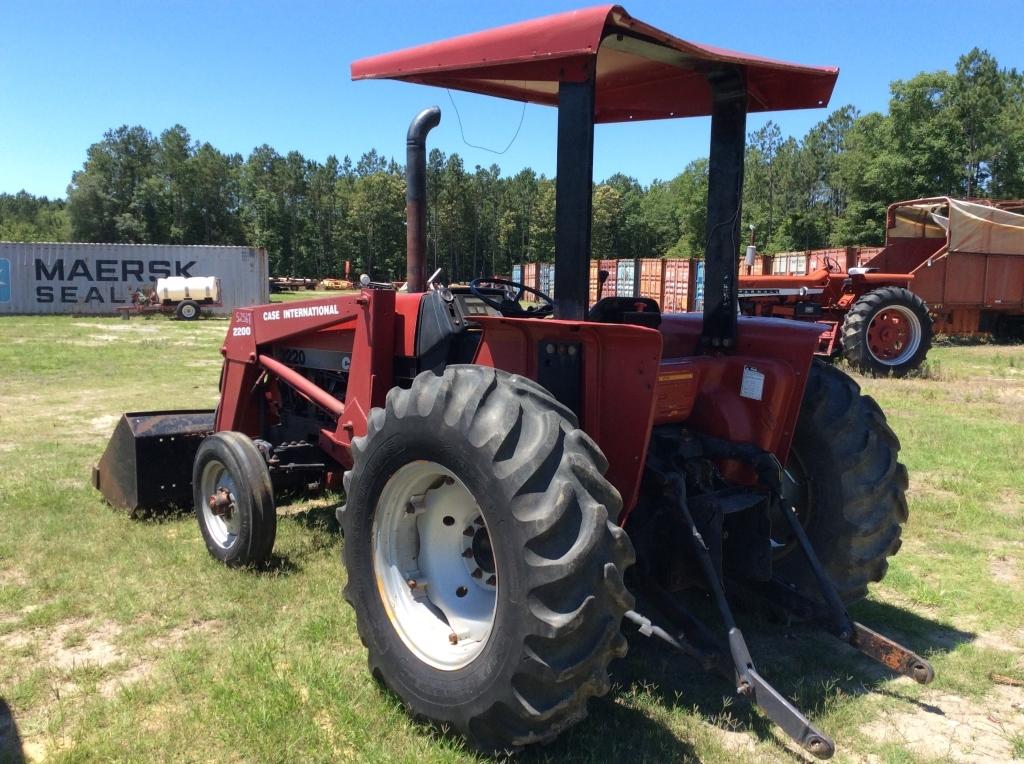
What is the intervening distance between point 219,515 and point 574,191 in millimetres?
3005

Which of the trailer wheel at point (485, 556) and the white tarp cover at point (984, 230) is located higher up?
the white tarp cover at point (984, 230)

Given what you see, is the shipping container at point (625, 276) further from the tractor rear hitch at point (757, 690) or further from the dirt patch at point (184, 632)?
the tractor rear hitch at point (757, 690)

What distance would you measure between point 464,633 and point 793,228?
195ft

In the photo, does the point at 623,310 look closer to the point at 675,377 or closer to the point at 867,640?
the point at 675,377

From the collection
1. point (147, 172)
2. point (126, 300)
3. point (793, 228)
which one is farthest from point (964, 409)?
point (147, 172)

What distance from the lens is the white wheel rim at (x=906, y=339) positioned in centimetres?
1270

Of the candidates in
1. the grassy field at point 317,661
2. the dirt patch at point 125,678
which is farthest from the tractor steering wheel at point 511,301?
the dirt patch at point 125,678

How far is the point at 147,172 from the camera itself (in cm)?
6669

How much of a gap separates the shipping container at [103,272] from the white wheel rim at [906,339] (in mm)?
25281

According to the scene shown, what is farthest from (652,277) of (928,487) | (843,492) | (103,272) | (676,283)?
(843,492)

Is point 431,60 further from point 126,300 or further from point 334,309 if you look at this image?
point 126,300

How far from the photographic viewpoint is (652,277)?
100 feet

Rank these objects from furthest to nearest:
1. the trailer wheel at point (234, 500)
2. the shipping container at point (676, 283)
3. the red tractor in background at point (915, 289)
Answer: the shipping container at point (676, 283) → the red tractor in background at point (915, 289) → the trailer wheel at point (234, 500)

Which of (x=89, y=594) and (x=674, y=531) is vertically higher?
(x=674, y=531)
